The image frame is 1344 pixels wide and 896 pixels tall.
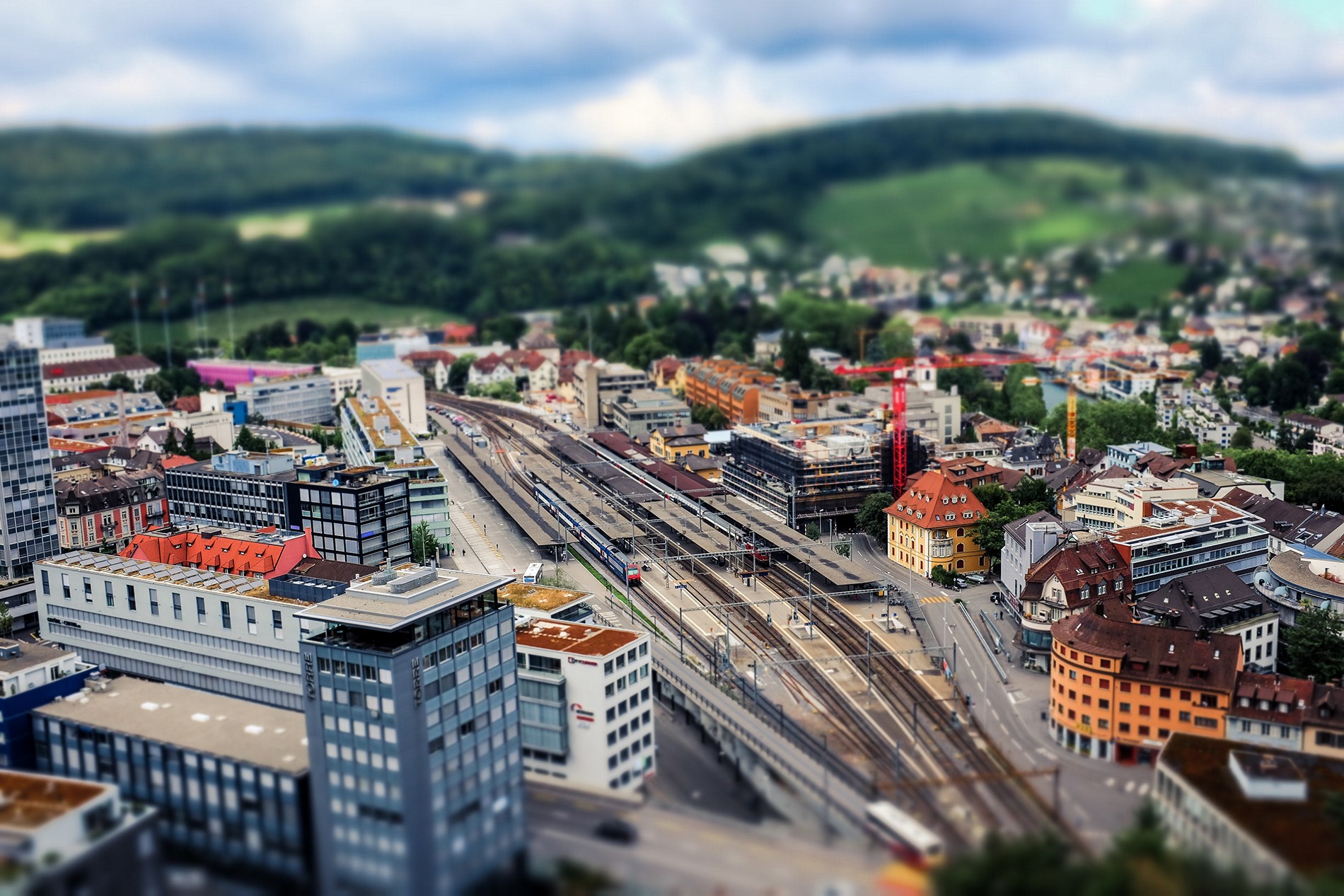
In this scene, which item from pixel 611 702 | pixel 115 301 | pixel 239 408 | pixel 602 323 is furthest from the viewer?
pixel 602 323

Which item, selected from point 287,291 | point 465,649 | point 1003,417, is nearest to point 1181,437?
point 1003,417

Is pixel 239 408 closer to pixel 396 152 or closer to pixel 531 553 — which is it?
pixel 396 152

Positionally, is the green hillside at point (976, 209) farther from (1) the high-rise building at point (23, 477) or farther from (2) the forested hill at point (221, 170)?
(1) the high-rise building at point (23, 477)

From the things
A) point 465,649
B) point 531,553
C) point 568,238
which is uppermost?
point 568,238

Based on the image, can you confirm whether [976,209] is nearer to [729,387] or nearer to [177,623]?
[729,387]

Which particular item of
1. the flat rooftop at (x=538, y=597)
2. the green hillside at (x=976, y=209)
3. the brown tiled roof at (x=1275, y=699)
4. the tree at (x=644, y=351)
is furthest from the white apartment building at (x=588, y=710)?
the tree at (x=644, y=351)

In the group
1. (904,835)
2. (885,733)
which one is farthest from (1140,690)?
(904,835)
